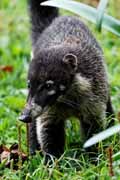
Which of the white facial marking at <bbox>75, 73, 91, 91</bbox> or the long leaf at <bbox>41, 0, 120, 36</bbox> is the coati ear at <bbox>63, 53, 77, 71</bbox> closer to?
the white facial marking at <bbox>75, 73, 91, 91</bbox>

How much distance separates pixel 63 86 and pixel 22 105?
174cm

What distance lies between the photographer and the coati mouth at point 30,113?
491cm

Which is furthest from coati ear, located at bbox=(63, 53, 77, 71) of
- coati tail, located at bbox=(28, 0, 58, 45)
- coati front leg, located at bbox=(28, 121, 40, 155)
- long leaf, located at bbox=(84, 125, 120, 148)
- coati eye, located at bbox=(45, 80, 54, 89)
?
coati tail, located at bbox=(28, 0, 58, 45)

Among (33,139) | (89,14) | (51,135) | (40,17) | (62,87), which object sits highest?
(89,14)

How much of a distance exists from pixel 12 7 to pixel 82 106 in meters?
4.85

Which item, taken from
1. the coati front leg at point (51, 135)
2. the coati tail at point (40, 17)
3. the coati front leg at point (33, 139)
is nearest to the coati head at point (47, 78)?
the coati front leg at point (51, 135)

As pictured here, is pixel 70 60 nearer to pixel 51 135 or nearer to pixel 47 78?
pixel 47 78

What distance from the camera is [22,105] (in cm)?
692

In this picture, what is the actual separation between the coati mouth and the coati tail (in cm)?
193

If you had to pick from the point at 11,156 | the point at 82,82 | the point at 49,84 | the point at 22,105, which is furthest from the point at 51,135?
the point at 22,105

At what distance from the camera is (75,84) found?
5383mm

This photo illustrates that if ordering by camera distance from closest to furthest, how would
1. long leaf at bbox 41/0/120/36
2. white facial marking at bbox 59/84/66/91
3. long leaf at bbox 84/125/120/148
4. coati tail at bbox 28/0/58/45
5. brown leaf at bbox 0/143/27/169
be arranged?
long leaf at bbox 84/125/120/148, long leaf at bbox 41/0/120/36, white facial marking at bbox 59/84/66/91, brown leaf at bbox 0/143/27/169, coati tail at bbox 28/0/58/45

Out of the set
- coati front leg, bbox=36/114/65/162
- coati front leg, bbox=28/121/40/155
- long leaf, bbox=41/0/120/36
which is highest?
long leaf, bbox=41/0/120/36

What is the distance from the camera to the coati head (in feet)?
16.5
